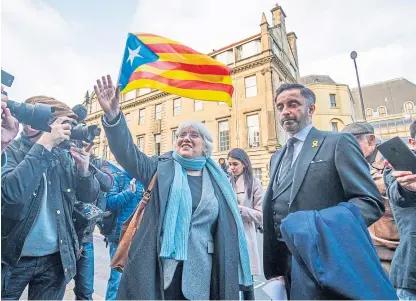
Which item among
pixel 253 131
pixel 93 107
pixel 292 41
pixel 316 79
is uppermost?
pixel 292 41

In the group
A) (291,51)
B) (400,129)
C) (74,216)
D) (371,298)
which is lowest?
(371,298)

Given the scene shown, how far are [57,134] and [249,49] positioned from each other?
23248mm

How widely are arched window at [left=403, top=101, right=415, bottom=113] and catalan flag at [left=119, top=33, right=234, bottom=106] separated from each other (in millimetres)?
55381

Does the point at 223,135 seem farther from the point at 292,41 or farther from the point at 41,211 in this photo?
the point at 41,211

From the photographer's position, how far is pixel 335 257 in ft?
4.09

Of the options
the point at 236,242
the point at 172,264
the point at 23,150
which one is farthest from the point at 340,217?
the point at 23,150

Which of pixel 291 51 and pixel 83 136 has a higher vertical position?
pixel 291 51

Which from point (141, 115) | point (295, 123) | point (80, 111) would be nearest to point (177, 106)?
point (141, 115)

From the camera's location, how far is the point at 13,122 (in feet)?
4.88

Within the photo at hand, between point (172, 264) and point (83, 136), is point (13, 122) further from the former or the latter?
point (172, 264)

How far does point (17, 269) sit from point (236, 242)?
163cm

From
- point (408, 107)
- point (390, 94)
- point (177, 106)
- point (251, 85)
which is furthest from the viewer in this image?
point (390, 94)

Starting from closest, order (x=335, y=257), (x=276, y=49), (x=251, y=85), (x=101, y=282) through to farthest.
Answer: (x=335, y=257) < (x=101, y=282) < (x=251, y=85) < (x=276, y=49)

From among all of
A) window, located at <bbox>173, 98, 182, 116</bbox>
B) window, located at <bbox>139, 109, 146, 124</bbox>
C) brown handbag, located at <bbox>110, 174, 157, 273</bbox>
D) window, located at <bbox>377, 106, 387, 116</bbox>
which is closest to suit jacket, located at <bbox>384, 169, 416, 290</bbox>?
brown handbag, located at <bbox>110, 174, 157, 273</bbox>
